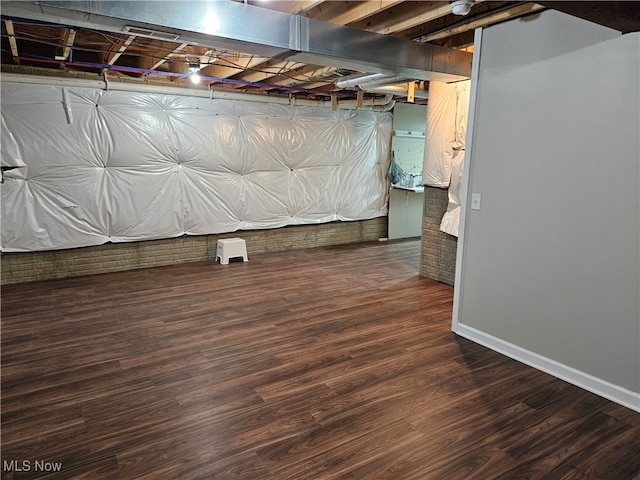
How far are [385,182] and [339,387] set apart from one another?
4634mm

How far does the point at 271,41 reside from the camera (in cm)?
254

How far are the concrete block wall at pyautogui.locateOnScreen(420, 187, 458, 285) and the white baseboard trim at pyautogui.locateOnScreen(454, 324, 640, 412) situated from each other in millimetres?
1396

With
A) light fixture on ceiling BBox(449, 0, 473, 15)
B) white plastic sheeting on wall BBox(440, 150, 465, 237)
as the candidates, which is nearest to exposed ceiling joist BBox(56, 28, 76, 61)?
light fixture on ceiling BBox(449, 0, 473, 15)

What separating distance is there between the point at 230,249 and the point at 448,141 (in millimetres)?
2851

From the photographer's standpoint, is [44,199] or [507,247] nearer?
[507,247]

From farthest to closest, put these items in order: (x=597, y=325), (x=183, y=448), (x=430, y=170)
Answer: (x=430, y=170)
(x=597, y=325)
(x=183, y=448)

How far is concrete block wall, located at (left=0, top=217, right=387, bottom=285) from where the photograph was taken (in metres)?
4.37

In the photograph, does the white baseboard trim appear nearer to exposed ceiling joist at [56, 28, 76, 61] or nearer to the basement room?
the basement room

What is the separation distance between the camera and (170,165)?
16.2ft

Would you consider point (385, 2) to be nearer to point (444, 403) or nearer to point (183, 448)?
point (444, 403)

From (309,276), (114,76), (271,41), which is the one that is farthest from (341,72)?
(114,76)

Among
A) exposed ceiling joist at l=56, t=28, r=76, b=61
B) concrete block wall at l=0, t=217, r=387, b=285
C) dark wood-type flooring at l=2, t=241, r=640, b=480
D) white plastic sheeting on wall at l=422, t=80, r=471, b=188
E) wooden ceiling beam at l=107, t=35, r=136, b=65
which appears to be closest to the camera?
dark wood-type flooring at l=2, t=241, r=640, b=480

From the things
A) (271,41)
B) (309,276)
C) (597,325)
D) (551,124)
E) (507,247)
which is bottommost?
(309,276)

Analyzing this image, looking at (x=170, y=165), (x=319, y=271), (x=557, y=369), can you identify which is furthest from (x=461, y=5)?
(x=170, y=165)
